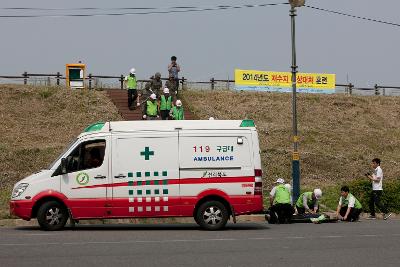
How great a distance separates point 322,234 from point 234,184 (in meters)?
2.53

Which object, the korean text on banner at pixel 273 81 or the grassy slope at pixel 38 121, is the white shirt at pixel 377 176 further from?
the korean text on banner at pixel 273 81

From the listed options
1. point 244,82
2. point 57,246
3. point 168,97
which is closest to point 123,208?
point 57,246

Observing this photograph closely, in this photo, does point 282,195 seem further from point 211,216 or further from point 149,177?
point 149,177

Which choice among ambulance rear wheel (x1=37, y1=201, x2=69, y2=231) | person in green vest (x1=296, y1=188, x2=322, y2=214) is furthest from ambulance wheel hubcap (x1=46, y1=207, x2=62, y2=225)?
person in green vest (x1=296, y1=188, x2=322, y2=214)

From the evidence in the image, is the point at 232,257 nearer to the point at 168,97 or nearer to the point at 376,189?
the point at 376,189

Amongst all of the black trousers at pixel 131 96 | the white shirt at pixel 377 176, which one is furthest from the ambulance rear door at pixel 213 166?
the black trousers at pixel 131 96

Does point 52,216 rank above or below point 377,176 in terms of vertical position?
below

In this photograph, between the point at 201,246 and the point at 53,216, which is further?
the point at 53,216

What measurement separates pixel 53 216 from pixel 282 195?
6.09 m

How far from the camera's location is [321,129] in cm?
3881

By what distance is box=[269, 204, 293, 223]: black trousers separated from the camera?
818 inches

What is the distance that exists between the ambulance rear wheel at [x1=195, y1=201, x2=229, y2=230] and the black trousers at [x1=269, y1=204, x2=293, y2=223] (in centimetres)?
272

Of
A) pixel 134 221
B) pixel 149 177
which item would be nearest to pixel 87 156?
pixel 149 177

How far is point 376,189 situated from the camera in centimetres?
2345
